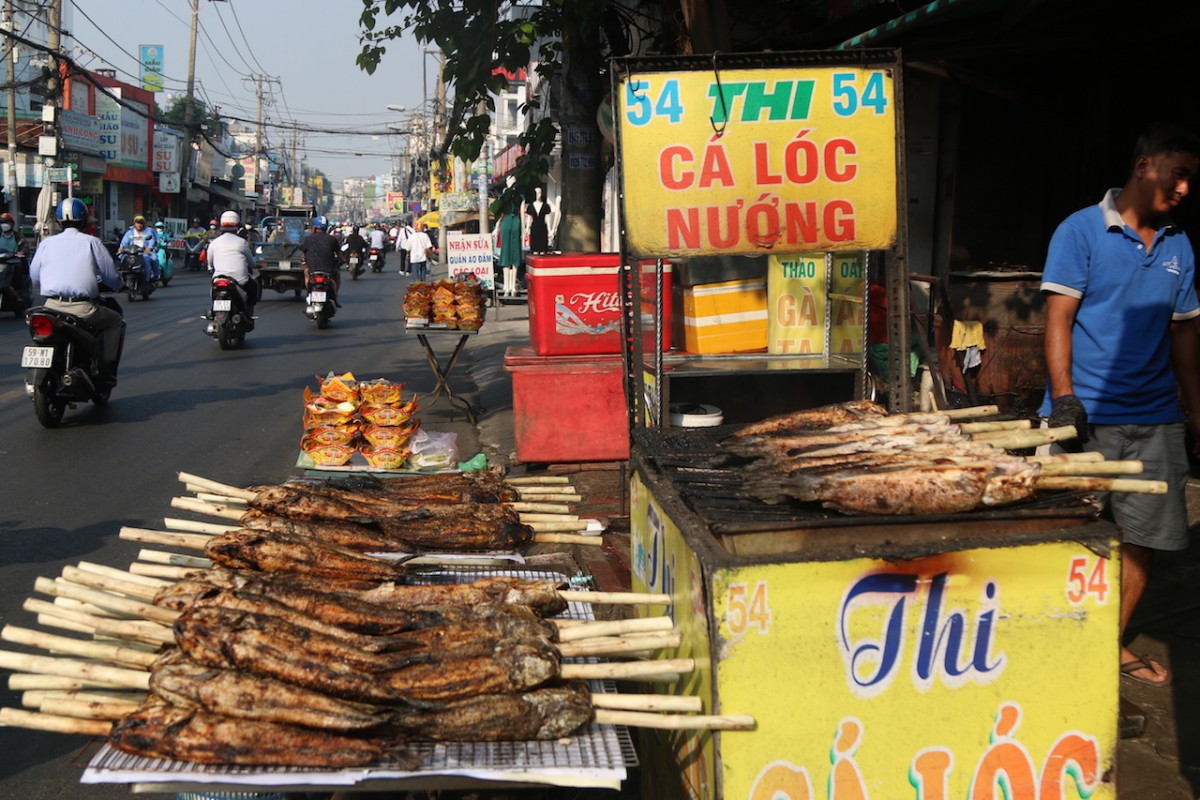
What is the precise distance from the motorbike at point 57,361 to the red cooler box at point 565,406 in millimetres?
4566

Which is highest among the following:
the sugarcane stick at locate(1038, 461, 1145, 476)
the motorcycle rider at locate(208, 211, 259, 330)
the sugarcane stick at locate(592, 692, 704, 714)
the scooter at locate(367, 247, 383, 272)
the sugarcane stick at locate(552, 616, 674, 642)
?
the scooter at locate(367, 247, 383, 272)

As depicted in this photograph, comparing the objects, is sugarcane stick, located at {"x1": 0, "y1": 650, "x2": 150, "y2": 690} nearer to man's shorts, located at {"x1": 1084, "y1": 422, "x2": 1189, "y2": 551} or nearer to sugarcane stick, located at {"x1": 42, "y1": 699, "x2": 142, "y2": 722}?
sugarcane stick, located at {"x1": 42, "y1": 699, "x2": 142, "y2": 722}

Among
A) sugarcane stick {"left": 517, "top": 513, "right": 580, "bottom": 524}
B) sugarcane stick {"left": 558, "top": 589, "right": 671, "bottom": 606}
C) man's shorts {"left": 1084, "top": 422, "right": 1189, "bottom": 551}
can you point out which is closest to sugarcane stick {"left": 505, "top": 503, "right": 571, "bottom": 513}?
sugarcane stick {"left": 517, "top": 513, "right": 580, "bottom": 524}

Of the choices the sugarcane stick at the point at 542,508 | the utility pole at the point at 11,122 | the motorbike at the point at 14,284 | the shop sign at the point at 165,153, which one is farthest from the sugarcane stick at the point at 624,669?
the shop sign at the point at 165,153

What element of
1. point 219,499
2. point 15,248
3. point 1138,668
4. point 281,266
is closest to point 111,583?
point 219,499

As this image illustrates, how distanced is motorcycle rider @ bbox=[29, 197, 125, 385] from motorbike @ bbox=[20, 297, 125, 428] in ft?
0.57

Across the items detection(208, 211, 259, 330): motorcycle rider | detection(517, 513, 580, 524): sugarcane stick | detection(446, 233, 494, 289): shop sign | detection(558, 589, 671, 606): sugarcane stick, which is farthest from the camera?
detection(446, 233, 494, 289): shop sign

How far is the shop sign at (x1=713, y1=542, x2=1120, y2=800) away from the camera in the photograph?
8.69 ft

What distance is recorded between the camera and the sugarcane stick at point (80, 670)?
247 centimetres

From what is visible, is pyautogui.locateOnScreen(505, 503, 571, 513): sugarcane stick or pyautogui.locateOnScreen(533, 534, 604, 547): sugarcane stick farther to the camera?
pyautogui.locateOnScreen(505, 503, 571, 513): sugarcane stick

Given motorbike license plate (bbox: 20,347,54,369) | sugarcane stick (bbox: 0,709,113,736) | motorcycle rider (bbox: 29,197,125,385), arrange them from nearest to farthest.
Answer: sugarcane stick (bbox: 0,709,113,736)
motorbike license plate (bbox: 20,347,54,369)
motorcycle rider (bbox: 29,197,125,385)

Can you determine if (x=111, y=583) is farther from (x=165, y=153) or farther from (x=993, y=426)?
(x=165, y=153)

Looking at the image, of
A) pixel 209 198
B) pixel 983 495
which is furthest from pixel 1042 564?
pixel 209 198

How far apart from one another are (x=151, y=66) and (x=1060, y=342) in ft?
192
